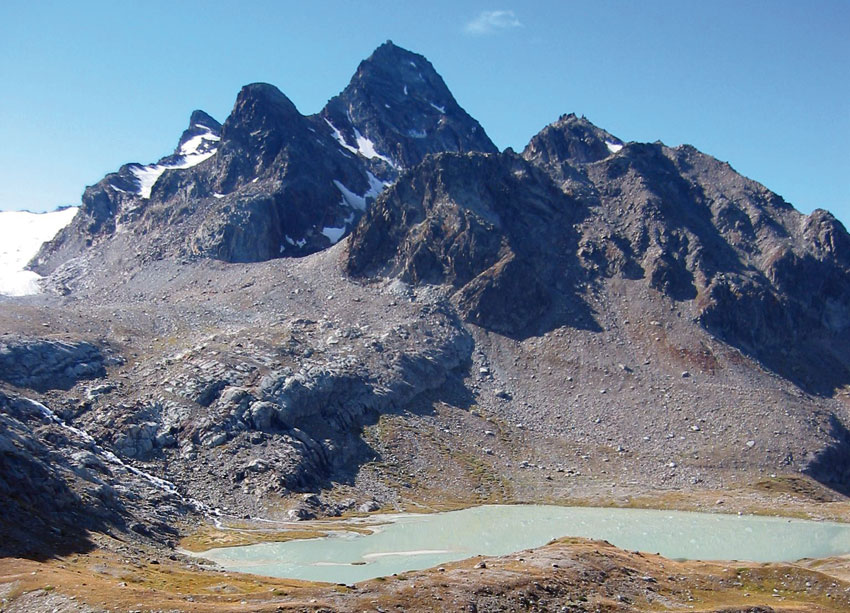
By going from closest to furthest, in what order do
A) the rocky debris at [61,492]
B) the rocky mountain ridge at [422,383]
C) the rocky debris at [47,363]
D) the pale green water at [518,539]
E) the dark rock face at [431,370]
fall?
the rocky debris at [61,492]
the pale green water at [518,539]
the rocky mountain ridge at [422,383]
the dark rock face at [431,370]
the rocky debris at [47,363]

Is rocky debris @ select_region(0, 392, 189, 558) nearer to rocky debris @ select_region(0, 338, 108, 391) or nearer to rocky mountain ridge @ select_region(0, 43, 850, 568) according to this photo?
rocky mountain ridge @ select_region(0, 43, 850, 568)

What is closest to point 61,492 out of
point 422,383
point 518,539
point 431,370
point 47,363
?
point 518,539

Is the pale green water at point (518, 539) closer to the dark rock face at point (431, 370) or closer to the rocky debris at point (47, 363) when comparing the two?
the dark rock face at point (431, 370)

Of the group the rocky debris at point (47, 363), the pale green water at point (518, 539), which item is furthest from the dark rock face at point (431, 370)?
the pale green water at point (518, 539)

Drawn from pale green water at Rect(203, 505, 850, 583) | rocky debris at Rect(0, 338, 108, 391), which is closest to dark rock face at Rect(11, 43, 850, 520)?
rocky debris at Rect(0, 338, 108, 391)

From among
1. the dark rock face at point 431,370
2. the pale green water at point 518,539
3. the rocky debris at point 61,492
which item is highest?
the dark rock face at point 431,370

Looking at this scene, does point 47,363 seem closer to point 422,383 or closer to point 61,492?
point 61,492
